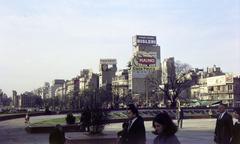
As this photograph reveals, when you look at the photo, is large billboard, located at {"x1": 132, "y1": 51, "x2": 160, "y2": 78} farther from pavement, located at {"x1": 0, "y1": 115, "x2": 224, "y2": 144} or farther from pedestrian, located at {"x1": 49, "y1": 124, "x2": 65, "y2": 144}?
pedestrian, located at {"x1": 49, "y1": 124, "x2": 65, "y2": 144}

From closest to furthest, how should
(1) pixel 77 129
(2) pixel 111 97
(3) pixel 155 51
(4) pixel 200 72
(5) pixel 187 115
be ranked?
(1) pixel 77 129
(5) pixel 187 115
(2) pixel 111 97
(3) pixel 155 51
(4) pixel 200 72

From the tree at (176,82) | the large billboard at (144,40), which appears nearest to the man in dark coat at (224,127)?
the tree at (176,82)

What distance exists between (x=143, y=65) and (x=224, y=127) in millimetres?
154088

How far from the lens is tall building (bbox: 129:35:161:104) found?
159700 millimetres

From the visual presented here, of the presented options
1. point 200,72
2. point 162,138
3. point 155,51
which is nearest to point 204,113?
point 162,138

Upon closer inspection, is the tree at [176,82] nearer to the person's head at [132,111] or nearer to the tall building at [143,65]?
the tall building at [143,65]

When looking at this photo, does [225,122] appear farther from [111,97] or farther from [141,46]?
[141,46]

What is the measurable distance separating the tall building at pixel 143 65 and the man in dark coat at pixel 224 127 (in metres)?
134

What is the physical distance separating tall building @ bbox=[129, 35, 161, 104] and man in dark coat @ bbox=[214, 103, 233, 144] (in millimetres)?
133721

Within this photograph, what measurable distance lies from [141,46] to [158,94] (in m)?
47.4

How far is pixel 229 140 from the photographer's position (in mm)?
10836

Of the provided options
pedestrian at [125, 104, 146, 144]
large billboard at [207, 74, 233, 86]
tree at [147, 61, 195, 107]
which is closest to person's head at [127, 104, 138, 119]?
pedestrian at [125, 104, 146, 144]

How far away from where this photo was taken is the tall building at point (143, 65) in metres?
160

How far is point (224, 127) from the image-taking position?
10.9 meters
